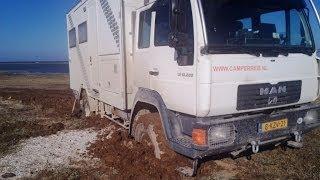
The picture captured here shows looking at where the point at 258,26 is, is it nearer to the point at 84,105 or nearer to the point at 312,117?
the point at 312,117

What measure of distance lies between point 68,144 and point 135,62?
2989mm

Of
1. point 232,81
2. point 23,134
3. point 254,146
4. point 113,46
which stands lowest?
point 23,134

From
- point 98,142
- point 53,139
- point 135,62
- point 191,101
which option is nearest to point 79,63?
point 53,139

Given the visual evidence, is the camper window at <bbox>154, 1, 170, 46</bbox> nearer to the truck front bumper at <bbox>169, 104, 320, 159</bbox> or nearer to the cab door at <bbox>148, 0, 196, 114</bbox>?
the cab door at <bbox>148, 0, 196, 114</bbox>

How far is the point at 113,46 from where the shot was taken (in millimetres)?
7262

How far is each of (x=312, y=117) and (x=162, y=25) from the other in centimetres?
293

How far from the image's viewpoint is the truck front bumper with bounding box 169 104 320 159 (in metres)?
Result: 4.75

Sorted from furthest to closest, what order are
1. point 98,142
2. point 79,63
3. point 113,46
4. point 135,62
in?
point 79,63 → point 98,142 → point 113,46 → point 135,62

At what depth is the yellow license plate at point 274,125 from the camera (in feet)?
17.2

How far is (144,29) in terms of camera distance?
6250 millimetres

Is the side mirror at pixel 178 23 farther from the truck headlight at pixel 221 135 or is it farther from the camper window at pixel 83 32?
the camper window at pixel 83 32

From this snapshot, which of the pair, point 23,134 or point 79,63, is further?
point 79,63

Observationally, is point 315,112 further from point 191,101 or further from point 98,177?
point 98,177

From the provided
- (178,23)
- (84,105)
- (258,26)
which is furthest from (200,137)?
(84,105)
